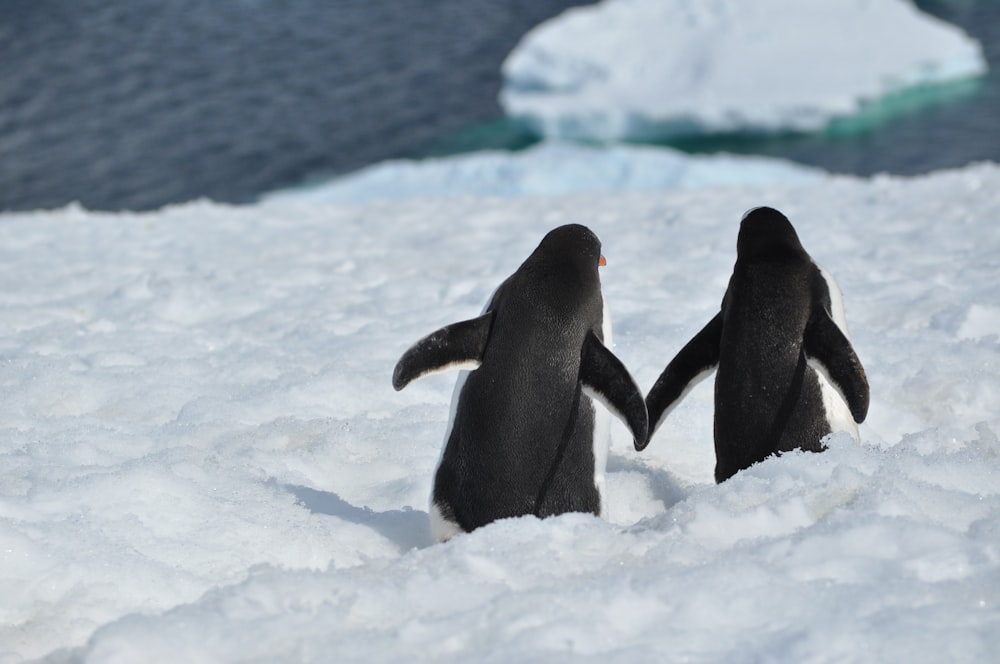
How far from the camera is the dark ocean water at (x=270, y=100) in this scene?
17.7 meters

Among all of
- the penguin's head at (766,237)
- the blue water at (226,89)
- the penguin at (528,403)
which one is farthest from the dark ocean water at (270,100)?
the penguin at (528,403)

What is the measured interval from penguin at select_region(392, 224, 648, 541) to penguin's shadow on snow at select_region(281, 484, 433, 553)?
100 millimetres

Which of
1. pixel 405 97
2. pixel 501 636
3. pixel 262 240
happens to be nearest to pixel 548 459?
pixel 501 636

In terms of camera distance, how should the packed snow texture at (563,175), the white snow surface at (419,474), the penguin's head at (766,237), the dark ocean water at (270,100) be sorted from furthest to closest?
the dark ocean water at (270,100)
the packed snow texture at (563,175)
the penguin's head at (766,237)
the white snow surface at (419,474)

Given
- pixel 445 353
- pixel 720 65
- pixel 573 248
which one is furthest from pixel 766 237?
pixel 720 65

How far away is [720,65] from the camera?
17719mm

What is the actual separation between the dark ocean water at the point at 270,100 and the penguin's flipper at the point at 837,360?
45.8 feet

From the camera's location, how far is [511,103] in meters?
17.8

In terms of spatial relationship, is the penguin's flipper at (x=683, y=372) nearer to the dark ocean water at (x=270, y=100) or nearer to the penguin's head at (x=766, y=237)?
the penguin's head at (x=766, y=237)

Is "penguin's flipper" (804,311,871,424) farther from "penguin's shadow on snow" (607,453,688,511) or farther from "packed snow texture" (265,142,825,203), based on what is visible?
"packed snow texture" (265,142,825,203)

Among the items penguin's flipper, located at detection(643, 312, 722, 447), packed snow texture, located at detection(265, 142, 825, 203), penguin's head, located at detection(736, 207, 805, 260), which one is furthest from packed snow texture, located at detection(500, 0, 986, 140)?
penguin's flipper, located at detection(643, 312, 722, 447)

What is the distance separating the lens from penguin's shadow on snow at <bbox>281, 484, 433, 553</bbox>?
3.13 meters

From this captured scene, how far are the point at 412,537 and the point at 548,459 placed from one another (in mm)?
449

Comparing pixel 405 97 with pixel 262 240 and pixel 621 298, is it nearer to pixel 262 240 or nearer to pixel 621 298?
pixel 262 240
